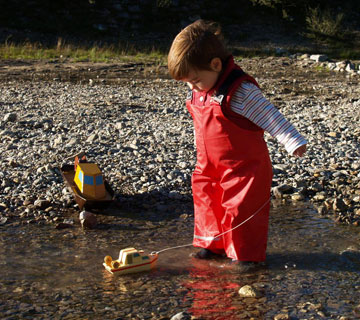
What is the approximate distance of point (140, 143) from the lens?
21.8 ft

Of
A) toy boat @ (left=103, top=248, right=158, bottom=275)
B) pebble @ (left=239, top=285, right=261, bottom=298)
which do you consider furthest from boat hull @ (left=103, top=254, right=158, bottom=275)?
pebble @ (left=239, top=285, right=261, bottom=298)

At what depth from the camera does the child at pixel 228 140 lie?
11.0ft

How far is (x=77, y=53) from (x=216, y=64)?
12.9 meters

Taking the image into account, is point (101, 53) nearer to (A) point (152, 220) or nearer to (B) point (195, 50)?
(A) point (152, 220)

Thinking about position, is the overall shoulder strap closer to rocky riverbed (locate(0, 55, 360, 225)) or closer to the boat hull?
the boat hull

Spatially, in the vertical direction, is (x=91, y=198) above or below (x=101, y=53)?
below

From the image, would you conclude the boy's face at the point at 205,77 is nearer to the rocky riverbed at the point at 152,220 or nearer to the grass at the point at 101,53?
the rocky riverbed at the point at 152,220

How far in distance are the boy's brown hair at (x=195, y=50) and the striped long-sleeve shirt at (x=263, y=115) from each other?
249 millimetres

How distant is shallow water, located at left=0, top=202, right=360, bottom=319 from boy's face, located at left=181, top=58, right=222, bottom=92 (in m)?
1.19

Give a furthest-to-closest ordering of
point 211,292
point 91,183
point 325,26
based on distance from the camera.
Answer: point 325,26 < point 91,183 < point 211,292

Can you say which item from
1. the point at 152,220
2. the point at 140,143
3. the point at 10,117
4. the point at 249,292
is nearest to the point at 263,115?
the point at 249,292

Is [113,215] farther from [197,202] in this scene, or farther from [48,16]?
[48,16]

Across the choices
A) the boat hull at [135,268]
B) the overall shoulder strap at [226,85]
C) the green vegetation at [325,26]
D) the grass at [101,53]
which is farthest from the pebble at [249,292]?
the green vegetation at [325,26]

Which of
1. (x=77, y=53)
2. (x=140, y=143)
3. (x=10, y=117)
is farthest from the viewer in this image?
(x=77, y=53)
